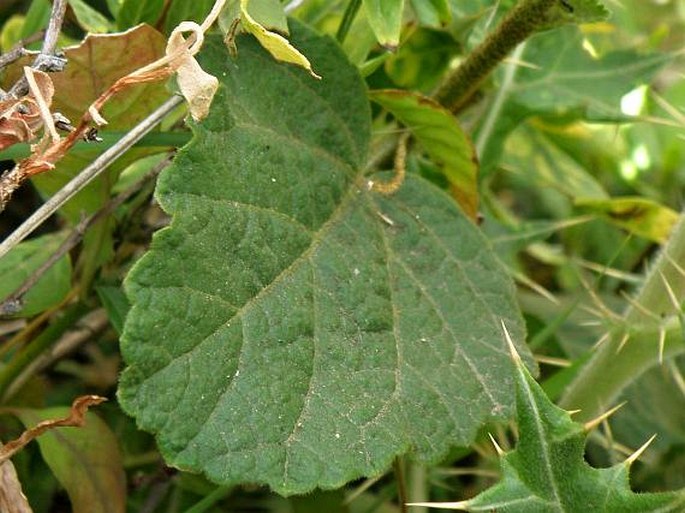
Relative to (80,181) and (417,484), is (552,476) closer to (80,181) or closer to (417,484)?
(417,484)

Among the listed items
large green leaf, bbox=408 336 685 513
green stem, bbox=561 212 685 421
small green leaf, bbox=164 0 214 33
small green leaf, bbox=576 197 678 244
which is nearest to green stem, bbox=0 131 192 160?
small green leaf, bbox=164 0 214 33

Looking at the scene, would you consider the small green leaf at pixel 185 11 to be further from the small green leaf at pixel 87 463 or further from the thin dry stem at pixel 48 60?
the small green leaf at pixel 87 463

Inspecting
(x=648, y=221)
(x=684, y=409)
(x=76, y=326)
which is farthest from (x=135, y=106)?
(x=684, y=409)

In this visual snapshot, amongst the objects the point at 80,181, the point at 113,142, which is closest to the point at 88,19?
the point at 113,142

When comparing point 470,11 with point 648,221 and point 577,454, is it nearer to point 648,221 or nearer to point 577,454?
point 648,221

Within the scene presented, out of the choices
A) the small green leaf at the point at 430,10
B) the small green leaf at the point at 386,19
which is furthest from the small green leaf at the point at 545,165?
the small green leaf at the point at 386,19

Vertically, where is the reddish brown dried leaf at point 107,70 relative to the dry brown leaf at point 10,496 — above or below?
above
